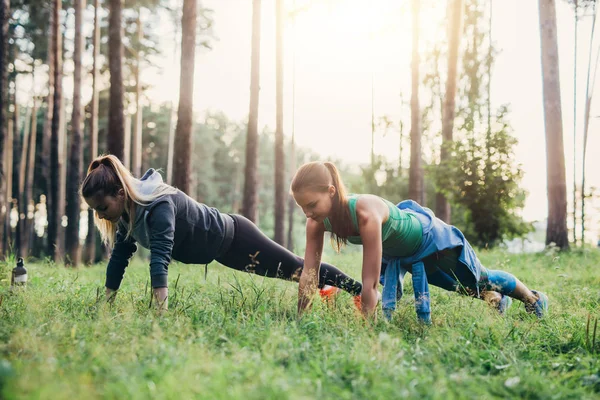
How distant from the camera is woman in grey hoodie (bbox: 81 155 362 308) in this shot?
12.8 ft

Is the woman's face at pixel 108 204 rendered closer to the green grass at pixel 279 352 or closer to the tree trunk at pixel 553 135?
the green grass at pixel 279 352

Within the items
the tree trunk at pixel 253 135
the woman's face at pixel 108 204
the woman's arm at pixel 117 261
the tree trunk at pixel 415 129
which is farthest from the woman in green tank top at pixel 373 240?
the tree trunk at pixel 415 129

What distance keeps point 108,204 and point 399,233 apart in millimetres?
2330

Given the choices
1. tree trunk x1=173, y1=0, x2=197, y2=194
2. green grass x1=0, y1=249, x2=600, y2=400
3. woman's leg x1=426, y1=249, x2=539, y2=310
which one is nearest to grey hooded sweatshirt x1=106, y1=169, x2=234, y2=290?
green grass x1=0, y1=249, x2=600, y2=400

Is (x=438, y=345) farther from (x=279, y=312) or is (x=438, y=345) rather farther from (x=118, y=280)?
(x=118, y=280)

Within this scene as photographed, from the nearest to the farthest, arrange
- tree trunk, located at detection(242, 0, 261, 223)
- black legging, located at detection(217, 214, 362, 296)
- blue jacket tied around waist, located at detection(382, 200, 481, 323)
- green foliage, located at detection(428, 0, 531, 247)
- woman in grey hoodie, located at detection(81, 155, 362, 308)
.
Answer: woman in grey hoodie, located at detection(81, 155, 362, 308) < blue jacket tied around waist, located at detection(382, 200, 481, 323) < black legging, located at detection(217, 214, 362, 296) < green foliage, located at detection(428, 0, 531, 247) < tree trunk, located at detection(242, 0, 261, 223)

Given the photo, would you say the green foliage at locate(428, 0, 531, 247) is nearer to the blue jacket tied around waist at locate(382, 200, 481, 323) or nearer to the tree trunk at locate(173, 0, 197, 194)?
the tree trunk at locate(173, 0, 197, 194)

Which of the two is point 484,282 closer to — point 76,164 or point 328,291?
→ point 328,291

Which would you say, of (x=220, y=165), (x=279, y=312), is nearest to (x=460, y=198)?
(x=279, y=312)

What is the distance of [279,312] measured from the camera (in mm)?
3906

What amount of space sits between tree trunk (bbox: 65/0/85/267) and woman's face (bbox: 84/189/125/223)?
1094 centimetres

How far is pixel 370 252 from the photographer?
3693 millimetres

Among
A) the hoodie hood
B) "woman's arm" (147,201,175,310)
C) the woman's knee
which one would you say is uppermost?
the hoodie hood

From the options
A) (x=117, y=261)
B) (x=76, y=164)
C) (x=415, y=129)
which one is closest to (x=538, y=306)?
(x=117, y=261)
